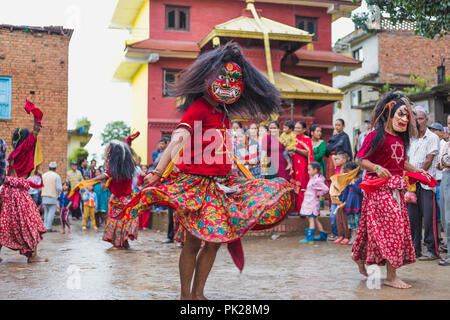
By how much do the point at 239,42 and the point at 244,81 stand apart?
56.9 ft

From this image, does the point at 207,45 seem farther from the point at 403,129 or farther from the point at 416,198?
the point at 403,129

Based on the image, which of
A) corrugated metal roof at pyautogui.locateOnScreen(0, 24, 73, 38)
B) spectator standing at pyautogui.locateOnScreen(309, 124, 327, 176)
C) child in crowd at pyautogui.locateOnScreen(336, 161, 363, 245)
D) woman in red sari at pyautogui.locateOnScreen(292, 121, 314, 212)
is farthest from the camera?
corrugated metal roof at pyautogui.locateOnScreen(0, 24, 73, 38)

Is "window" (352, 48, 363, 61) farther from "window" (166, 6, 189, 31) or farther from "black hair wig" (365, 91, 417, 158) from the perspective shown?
"black hair wig" (365, 91, 417, 158)

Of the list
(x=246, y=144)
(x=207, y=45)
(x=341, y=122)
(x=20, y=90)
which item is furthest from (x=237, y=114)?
(x=207, y=45)

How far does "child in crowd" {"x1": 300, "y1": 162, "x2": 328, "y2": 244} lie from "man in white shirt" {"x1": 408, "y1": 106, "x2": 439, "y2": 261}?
2623 millimetres

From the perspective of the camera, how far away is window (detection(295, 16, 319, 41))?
25.8 m

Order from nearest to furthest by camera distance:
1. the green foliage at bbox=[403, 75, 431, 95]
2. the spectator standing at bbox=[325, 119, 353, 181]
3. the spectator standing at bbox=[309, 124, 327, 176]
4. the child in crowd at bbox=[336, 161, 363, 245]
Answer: the child in crowd at bbox=[336, 161, 363, 245], the spectator standing at bbox=[325, 119, 353, 181], the spectator standing at bbox=[309, 124, 327, 176], the green foliage at bbox=[403, 75, 431, 95]

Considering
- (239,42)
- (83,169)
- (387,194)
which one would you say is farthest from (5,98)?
(387,194)

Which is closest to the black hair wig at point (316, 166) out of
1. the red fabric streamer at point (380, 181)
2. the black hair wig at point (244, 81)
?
the red fabric streamer at point (380, 181)

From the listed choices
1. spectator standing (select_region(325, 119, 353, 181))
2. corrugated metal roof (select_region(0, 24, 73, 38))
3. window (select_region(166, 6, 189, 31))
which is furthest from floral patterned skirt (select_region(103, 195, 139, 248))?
window (select_region(166, 6, 189, 31))

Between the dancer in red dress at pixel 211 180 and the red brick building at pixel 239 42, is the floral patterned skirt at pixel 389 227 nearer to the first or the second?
the dancer in red dress at pixel 211 180

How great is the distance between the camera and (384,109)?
5.98 metres

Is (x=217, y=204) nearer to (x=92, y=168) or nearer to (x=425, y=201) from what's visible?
(x=425, y=201)

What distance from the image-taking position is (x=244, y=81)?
5.02 m
